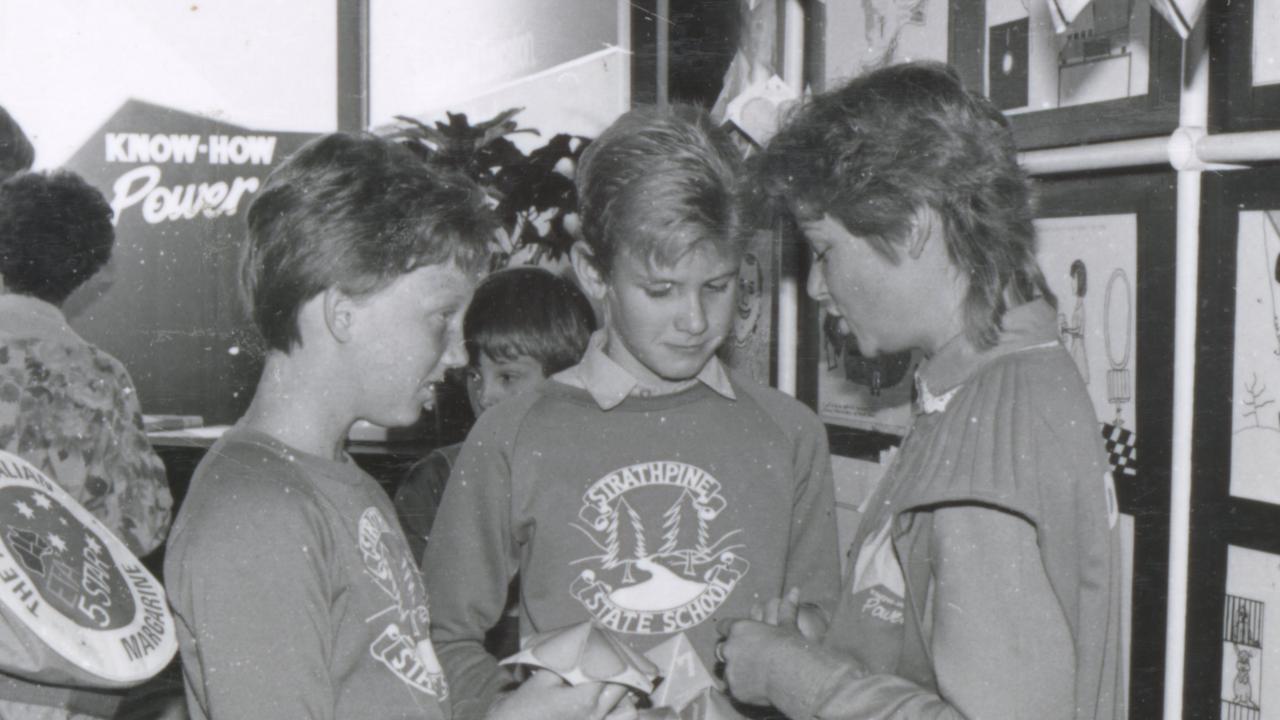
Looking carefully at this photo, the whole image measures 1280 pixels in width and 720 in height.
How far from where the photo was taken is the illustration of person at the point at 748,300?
2125 mm

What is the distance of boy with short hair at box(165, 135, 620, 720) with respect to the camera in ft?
2.67

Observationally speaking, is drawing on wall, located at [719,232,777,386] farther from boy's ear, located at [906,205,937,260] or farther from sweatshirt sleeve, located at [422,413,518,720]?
boy's ear, located at [906,205,937,260]

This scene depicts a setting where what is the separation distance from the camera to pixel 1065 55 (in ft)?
4.33

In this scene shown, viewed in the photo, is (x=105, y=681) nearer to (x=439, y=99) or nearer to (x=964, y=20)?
(x=964, y=20)

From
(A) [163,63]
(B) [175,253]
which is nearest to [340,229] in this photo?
(B) [175,253]

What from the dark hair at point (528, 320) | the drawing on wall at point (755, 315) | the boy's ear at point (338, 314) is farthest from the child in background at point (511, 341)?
the boy's ear at point (338, 314)

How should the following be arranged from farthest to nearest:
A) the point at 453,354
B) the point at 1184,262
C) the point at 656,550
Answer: the point at 656,550 < the point at 1184,262 < the point at 453,354

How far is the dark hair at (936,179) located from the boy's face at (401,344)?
1.24 ft

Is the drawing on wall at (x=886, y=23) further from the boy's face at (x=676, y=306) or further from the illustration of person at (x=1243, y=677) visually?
the illustration of person at (x=1243, y=677)

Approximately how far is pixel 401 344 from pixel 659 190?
1.34 feet

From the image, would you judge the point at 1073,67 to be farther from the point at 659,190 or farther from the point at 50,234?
the point at 50,234

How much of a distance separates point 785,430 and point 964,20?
2.18 feet

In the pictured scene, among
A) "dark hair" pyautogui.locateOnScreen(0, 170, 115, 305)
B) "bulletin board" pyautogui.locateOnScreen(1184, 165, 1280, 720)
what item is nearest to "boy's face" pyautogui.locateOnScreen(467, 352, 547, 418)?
"dark hair" pyautogui.locateOnScreen(0, 170, 115, 305)

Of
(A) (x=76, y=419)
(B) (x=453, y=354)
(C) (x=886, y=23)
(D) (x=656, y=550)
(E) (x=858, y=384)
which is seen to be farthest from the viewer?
(E) (x=858, y=384)
